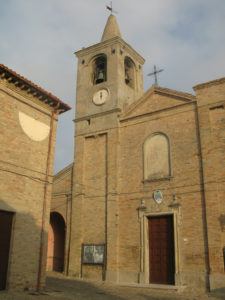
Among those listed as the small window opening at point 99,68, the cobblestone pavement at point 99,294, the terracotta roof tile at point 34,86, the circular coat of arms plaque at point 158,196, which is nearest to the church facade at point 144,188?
the circular coat of arms plaque at point 158,196

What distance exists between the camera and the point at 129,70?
69.2 ft

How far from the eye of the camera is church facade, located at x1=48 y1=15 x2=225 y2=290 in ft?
44.8

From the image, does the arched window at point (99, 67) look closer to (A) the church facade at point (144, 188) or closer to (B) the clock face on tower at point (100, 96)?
(A) the church facade at point (144, 188)

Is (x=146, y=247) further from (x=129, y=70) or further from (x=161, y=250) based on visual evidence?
(x=129, y=70)

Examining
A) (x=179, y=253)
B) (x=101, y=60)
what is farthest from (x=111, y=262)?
(x=101, y=60)

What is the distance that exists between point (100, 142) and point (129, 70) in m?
5.99

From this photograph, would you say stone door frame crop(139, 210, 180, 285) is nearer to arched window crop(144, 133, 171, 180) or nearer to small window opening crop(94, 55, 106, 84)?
arched window crop(144, 133, 171, 180)

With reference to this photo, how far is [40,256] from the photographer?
11742 mm

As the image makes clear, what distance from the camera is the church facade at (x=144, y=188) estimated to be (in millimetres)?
13641

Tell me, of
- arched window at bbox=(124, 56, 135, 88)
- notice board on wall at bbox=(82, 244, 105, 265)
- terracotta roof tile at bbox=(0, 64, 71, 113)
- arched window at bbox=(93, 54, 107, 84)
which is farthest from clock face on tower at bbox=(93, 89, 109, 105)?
notice board on wall at bbox=(82, 244, 105, 265)

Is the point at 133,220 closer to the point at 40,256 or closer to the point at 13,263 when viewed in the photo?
the point at 40,256

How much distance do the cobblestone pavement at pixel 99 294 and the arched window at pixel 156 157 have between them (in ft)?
17.0

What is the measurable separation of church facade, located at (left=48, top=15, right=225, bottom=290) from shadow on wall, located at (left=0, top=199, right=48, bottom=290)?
15.6 feet

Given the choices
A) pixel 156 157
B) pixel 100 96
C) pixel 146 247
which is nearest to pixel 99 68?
pixel 100 96
